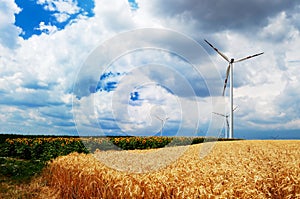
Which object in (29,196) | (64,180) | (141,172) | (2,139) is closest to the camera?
(141,172)

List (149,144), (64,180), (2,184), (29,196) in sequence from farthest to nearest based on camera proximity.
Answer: (149,144), (2,184), (29,196), (64,180)

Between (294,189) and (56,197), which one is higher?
(294,189)

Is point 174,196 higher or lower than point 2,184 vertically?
higher

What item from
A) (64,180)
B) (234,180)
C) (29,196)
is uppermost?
(234,180)

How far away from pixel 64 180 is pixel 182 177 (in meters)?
5.77

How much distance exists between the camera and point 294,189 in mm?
6797

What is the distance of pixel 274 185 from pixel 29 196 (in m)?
9.56

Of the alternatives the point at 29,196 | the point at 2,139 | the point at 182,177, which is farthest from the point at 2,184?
the point at 2,139

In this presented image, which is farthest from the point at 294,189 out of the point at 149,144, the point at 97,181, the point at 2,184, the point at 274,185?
the point at 149,144

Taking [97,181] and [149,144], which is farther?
[149,144]

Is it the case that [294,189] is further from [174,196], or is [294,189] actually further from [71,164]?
[71,164]

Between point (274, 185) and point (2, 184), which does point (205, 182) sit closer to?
point (274, 185)

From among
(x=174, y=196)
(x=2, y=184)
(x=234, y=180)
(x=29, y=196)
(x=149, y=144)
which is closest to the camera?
(x=174, y=196)

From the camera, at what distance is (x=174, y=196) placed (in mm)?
6211
